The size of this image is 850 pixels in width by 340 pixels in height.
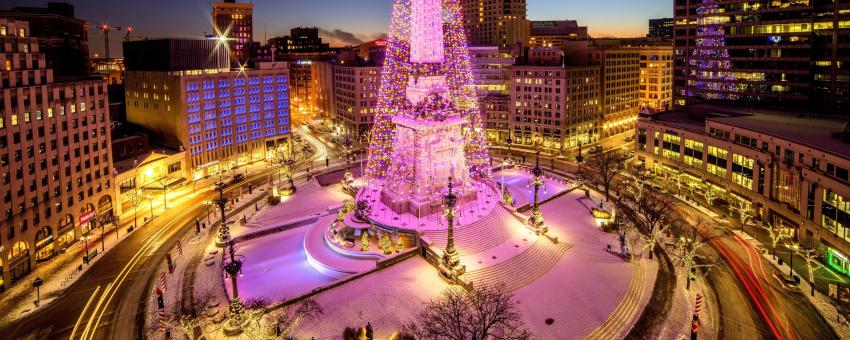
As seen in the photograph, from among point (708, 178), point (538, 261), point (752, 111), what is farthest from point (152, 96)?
point (752, 111)

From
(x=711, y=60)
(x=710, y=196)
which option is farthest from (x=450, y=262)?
(x=711, y=60)

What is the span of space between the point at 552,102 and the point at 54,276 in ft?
318

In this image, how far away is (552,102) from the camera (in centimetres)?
11756

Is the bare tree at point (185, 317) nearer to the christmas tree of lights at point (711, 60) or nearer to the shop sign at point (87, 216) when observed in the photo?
the shop sign at point (87, 216)

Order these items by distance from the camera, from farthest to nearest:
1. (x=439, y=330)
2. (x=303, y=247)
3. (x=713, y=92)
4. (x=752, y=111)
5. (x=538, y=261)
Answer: (x=713, y=92)
(x=752, y=111)
(x=303, y=247)
(x=538, y=261)
(x=439, y=330)

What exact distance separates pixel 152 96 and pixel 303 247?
59.7 metres

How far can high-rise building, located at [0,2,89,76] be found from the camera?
107188 millimetres

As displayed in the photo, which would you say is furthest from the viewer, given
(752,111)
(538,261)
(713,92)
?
(713,92)

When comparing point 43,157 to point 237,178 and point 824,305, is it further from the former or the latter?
point 824,305

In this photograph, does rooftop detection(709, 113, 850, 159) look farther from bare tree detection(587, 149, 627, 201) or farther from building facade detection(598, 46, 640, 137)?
building facade detection(598, 46, 640, 137)

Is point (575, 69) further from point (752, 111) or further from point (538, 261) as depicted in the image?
point (538, 261)

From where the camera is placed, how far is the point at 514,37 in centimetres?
17975

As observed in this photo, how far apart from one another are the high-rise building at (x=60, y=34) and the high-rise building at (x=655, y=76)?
14442cm

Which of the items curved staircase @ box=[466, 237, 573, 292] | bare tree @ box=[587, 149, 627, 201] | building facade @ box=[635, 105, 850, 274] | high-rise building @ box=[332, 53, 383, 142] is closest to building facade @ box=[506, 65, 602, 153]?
bare tree @ box=[587, 149, 627, 201]
